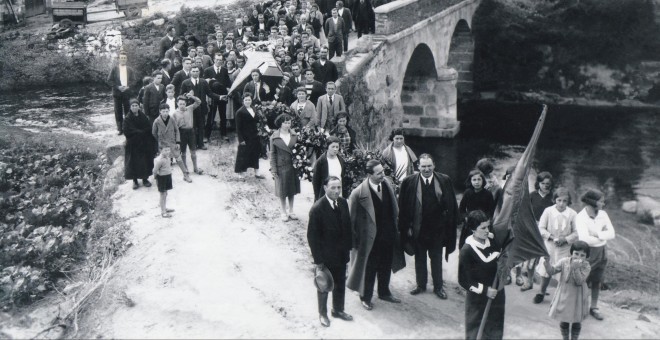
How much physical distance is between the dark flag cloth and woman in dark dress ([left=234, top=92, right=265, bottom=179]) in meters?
4.55

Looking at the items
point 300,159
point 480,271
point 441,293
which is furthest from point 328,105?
point 480,271

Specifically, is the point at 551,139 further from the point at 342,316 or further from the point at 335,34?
the point at 342,316

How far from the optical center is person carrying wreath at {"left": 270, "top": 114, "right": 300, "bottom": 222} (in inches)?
358

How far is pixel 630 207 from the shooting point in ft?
55.0

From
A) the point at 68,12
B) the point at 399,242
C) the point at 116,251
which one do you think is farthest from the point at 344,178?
the point at 68,12

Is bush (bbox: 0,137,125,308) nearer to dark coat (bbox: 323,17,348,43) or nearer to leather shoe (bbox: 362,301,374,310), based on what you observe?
leather shoe (bbox: 362,301,374,310)

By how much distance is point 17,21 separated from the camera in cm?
2188

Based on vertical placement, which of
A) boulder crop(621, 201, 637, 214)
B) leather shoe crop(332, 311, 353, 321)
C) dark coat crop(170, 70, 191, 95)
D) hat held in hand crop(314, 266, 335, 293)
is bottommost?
boulder crop(621, 201, 637, 214)

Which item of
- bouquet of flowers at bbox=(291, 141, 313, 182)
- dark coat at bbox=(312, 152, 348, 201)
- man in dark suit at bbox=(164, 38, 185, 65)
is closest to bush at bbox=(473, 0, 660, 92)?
man in dark suit at bbox=(164, 38, 185, 65)

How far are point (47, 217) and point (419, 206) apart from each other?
6057 mm

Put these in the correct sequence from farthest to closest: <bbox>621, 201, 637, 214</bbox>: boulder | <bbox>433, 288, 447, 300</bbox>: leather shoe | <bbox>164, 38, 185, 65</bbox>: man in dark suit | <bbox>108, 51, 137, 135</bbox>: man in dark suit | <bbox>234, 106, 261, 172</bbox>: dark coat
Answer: <bbox>621, 201, 637, 214</bbox>: boulder
<bbox>164, 38, 185, 65</bbox>: man in dark suit
<bbox>108, 51, 137, 135</bbox>: man in dark suit
<bbox>234, 106, 261, 172</bbox>: dark coat
<bbox>433, 288, 447, 300</bbox>: leather shoe

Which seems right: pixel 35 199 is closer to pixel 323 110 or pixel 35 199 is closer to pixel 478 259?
pixel 323 110

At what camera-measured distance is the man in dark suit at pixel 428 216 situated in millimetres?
7594

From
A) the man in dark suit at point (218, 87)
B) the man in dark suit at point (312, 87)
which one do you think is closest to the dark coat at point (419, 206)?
the man in dark suit at point (312, 87)
